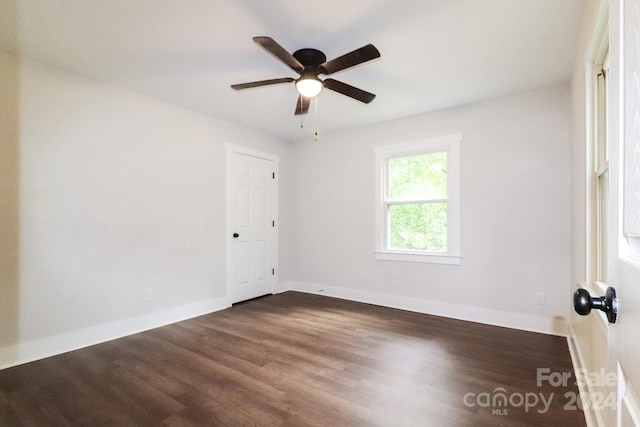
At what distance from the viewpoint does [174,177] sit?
353 centimetres

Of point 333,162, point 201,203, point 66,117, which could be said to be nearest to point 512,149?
point 333,162

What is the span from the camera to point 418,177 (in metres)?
3.95

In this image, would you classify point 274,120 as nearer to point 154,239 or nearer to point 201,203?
point 201,203

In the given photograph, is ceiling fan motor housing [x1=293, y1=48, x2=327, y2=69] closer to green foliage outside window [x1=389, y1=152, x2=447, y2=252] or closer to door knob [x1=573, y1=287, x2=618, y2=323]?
green foliage outside window [x1=389, y1=152, x2=447, y2=252]

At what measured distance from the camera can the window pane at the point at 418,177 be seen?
377 cm

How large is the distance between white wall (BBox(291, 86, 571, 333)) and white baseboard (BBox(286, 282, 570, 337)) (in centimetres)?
1

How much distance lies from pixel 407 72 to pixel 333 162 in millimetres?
2039

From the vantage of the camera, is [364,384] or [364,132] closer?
[364,384]

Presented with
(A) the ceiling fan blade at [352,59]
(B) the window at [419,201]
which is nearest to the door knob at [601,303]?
(A) the ceiling fan blade at [352,59]

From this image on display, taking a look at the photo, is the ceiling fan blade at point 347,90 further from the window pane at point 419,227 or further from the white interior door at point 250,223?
the white interior door at point 250,223

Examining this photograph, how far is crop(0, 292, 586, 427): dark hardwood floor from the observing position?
179 cm

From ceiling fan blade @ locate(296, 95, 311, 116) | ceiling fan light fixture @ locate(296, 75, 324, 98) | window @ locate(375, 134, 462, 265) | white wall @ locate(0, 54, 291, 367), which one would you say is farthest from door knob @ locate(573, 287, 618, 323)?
white wall @ locate(0, 54, 291, 367)

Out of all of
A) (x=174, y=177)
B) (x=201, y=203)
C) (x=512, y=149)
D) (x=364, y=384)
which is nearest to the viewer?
(x=364, y=384)

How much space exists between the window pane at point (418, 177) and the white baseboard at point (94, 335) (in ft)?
9.57
